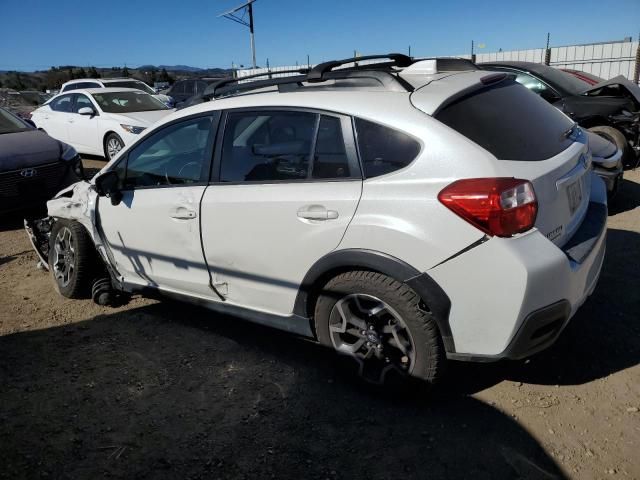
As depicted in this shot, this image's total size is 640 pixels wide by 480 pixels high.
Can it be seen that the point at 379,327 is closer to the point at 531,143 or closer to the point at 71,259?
the point at 531,143

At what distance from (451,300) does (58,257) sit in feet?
11.9

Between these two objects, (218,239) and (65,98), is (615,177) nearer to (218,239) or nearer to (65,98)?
(218,239)

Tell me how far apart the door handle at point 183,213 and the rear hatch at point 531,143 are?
1.50 meters

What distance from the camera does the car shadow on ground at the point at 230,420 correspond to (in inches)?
95.8

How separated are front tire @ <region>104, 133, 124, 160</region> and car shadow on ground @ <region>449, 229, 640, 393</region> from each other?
28.9 ft

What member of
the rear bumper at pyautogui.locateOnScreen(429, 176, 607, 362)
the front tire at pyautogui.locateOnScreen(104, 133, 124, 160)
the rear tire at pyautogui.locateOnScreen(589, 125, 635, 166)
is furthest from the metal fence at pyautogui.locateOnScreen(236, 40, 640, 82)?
the rear bumper at pyautogui.locateOnScreen(429, 176, 607, 362)

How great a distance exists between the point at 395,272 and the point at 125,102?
32.0ft

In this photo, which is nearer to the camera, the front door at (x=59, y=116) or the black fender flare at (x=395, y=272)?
the black fender flare at (x=395, y=272)

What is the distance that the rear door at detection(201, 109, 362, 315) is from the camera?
2678 millimetres

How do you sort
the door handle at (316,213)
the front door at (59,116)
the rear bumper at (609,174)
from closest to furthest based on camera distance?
the door handle at (316,213) < the rear bumper at (609,174) < the front door at (59,116)

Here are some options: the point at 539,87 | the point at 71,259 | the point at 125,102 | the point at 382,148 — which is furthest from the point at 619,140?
the point at 125,102

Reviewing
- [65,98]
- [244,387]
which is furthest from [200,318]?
[65,98]

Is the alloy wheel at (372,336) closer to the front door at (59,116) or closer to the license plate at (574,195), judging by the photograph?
the license plate at (574,195)

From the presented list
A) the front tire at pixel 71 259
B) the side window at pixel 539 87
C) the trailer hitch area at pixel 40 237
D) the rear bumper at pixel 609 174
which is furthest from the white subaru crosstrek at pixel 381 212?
the side window at pixel 539 87
